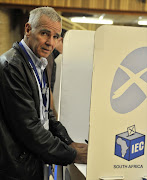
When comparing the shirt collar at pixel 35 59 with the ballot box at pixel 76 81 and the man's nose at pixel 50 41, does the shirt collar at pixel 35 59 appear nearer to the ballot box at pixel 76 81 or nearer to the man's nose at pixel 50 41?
the man's nose at pixel 50 41

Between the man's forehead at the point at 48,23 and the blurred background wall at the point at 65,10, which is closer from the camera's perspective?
the man's forehead at the point at 48,23

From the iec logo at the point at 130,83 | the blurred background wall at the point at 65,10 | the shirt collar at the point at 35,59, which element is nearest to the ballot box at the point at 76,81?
the shirt collar at the point at 35,59

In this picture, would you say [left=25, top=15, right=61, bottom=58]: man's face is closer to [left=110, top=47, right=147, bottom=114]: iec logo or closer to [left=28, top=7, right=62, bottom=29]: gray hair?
[left=28, top=7, right=62, bottom=29]: gray hair

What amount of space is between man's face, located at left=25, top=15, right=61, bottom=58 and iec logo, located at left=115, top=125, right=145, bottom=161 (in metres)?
0.59

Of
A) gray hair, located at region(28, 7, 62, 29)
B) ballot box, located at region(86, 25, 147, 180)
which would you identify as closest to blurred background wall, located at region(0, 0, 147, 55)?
gray hair, located at region(28, 7, 62, 29)

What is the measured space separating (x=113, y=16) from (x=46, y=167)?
266 centimetres

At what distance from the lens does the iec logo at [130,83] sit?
1.77 m

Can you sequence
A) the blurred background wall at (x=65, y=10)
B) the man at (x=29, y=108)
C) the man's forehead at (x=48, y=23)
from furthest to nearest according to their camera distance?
the blurred background wall at (x=65, y=10) < the man's forehead at (x=48, y=23) < the man at (x=29, y=108)

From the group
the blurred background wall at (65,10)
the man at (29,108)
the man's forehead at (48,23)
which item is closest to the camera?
the man at (29,108)

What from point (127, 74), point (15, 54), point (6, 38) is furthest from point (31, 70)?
point (6, 38)

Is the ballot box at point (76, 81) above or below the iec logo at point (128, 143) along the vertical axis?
above

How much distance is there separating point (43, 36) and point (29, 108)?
0.41m

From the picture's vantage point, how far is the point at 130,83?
5.87 feet

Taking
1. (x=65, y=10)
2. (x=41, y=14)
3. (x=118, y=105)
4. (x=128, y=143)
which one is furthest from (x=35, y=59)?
(x=65, y=10)
